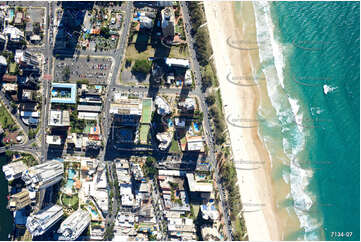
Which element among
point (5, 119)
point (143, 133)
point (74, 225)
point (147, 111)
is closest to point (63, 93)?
point (5, 119)

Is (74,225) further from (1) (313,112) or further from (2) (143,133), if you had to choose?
(1) (313,112)

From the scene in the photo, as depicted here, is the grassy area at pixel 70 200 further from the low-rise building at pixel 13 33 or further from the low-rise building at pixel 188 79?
the low-rise building at pixel 188 79

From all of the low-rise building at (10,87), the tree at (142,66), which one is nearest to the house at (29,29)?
the low-rise building at (10,87)

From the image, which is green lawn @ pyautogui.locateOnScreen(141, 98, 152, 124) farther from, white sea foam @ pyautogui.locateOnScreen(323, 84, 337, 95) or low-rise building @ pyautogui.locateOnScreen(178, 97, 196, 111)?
white sea foam @ pyautogui.locateOnScreen(323, 84, 337, 95)

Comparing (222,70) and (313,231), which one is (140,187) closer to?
(222,70)

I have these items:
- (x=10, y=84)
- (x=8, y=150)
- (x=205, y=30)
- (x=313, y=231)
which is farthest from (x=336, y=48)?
(x=8, y=150)

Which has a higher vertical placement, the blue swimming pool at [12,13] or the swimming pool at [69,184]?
the blue swimming pool at [12,13]
